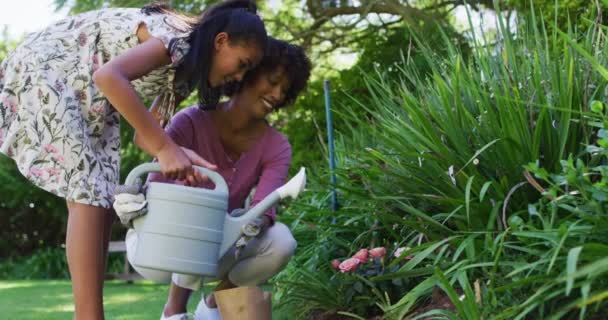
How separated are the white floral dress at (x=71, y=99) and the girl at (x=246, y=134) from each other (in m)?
0.31

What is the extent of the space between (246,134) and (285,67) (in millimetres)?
268

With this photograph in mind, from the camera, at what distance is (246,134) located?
2703mm

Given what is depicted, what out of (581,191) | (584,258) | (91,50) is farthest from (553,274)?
(91,50)

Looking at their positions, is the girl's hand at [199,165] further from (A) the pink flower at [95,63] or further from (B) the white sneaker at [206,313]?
(B) the white sneaker at [206,313]

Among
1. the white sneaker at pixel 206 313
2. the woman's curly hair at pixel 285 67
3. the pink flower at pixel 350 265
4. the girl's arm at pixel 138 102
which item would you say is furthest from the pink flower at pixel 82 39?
the pink flower at pixel 350 265

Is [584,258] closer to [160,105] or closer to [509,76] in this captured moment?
[509,76]

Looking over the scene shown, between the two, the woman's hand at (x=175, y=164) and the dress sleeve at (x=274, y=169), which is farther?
the dress sleeve at (x=274, y=169)

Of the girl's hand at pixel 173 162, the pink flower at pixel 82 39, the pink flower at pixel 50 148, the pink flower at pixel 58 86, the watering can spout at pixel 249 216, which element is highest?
the pink flower at pixel 82 39

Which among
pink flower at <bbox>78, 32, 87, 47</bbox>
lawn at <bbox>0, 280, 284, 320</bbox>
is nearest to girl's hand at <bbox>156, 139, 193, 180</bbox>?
pink flower at <bbox>78, 32, 87, 47</bbox>

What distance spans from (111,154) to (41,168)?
0.74 feet

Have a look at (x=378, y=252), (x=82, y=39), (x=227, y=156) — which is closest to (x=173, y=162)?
(x=82, y=39)

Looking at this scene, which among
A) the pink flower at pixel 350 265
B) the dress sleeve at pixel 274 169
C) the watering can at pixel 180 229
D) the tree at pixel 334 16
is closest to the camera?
the watering can at pixel 180 229

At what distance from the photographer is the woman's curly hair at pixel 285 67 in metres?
2.57

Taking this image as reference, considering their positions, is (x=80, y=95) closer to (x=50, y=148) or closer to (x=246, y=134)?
(x=50, y=148)
